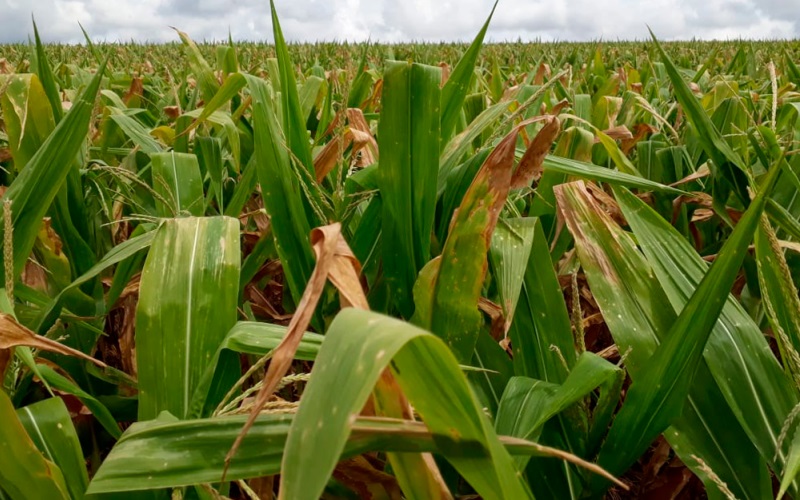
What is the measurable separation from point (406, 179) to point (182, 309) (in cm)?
29

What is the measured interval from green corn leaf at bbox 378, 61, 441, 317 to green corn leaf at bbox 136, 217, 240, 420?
0.18 meters

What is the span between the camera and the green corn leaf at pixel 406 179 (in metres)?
0.79

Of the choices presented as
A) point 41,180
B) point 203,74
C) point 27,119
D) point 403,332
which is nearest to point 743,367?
point 403,332

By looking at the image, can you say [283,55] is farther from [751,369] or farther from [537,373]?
[751,369]

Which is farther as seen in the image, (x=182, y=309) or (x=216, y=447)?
(x=182, y=309)

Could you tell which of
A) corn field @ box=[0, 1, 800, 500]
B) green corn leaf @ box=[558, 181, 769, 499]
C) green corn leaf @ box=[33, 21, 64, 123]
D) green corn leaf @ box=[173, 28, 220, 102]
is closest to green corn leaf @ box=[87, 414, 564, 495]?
corn field @ box=[0, 1, 800, 500]

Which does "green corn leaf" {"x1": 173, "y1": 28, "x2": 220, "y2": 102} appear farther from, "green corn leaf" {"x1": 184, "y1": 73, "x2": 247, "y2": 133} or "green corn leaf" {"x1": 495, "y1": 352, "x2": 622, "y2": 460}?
"green corn leaf" {"x1": 495, "y1": 352, "x2": 622, "y2": 460}

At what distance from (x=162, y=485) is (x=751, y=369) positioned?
1.73 ft

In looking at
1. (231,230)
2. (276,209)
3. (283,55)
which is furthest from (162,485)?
(283,55)

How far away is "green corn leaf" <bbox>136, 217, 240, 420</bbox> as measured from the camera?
630 millimetres

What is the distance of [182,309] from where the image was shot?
2.18ft

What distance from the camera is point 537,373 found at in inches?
27.6

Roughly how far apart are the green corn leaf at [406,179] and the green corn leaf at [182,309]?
18 cm

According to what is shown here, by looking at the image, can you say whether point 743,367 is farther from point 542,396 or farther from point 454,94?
point 454,94
